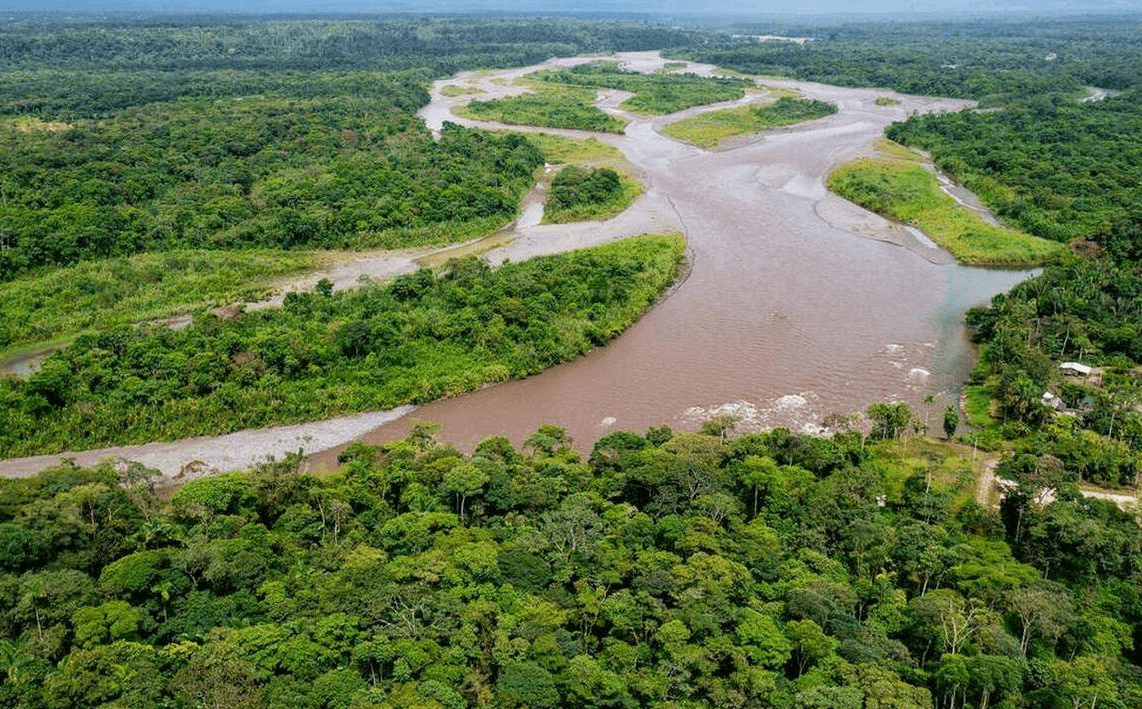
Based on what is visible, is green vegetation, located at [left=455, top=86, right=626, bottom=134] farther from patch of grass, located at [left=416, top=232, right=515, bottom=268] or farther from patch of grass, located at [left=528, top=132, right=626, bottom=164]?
patch of grass, located at [left=416, top=232, right=515, bottom=268]

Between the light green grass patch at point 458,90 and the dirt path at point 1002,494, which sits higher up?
the light green grass patch at point 458,90

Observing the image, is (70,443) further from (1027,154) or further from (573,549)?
(1027,154)

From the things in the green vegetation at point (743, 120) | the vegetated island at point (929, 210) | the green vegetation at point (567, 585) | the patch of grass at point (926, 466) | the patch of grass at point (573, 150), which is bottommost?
the patch of grass at point (926, 466)

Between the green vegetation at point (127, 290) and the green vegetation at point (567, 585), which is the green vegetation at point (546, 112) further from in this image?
the green vegetation at point (567, 585)

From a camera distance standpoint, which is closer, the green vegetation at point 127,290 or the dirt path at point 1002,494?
the dirt path at point 1002,494

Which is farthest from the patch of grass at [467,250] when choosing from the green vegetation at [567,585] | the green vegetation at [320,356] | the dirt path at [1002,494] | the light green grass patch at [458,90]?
the light green grass patch at [458,90]

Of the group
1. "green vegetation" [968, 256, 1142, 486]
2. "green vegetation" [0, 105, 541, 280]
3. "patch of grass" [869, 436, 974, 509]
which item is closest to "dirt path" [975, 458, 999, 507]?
"patch of grass" [869, 436, 974, 509]
